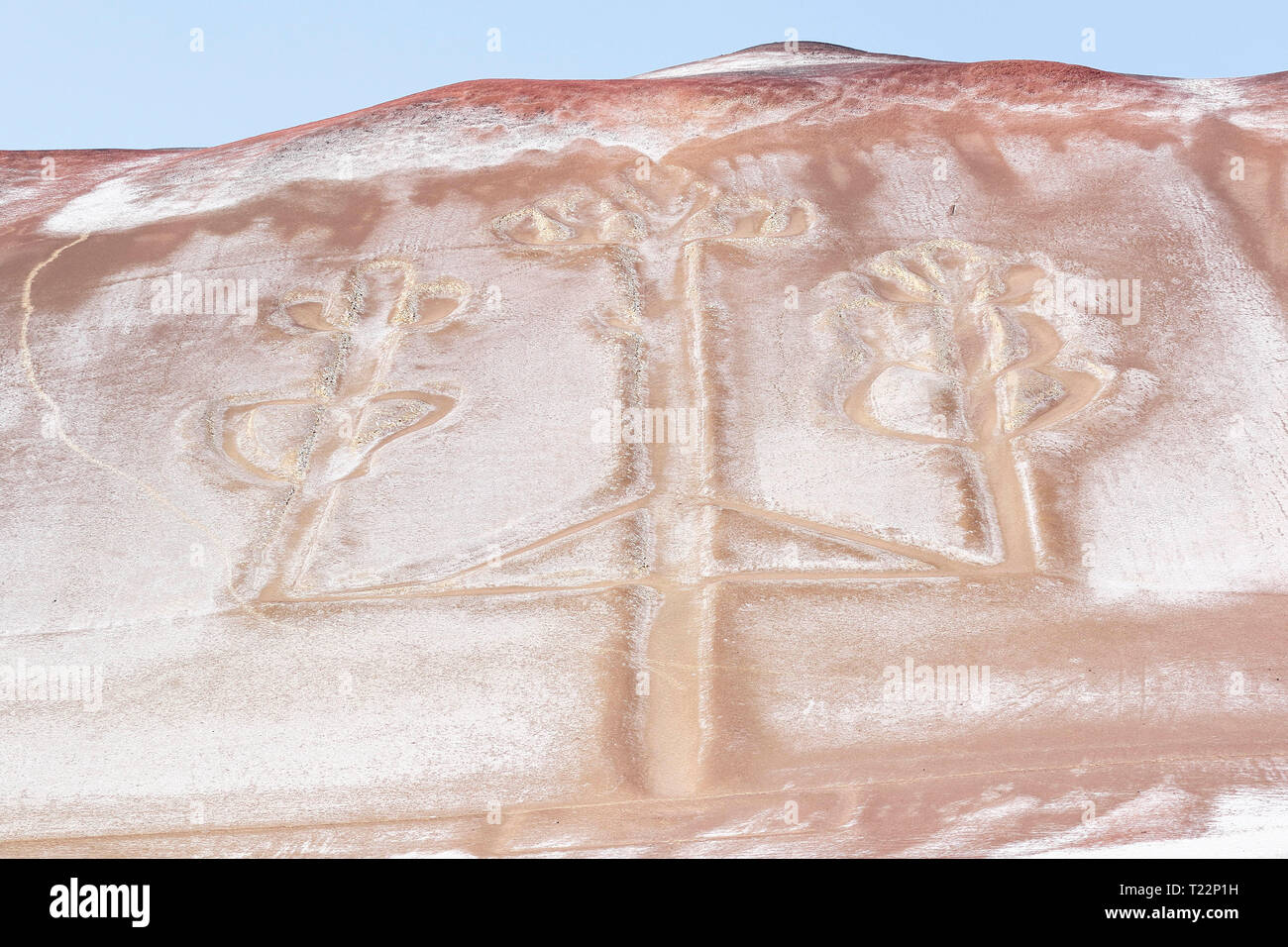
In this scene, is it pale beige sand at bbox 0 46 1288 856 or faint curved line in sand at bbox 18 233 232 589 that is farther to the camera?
faint curved line in sand at bbox 18 233 232 589

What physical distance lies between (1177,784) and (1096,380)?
10.7 m

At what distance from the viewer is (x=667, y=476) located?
2186 centimetres

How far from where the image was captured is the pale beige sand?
15.4m

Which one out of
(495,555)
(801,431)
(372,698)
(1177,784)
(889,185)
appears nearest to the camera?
(1177,784)

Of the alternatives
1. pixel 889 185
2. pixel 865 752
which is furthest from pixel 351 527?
pixel 889 185

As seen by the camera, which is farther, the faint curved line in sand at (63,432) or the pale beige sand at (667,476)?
the faint curved line in sand at (63,432)

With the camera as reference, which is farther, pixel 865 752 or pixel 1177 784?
pixel 865 752

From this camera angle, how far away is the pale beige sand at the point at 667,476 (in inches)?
606

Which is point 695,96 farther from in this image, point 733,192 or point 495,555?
point 495,555

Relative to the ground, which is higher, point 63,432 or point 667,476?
point 63,432

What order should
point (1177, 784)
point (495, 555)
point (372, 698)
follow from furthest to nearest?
point (495, 555), point (372, 698), point (1177, 784)

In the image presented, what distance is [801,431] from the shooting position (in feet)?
74.5

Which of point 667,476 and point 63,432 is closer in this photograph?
point 667,476

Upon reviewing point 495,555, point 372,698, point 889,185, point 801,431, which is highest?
point 889,185
